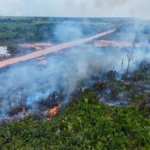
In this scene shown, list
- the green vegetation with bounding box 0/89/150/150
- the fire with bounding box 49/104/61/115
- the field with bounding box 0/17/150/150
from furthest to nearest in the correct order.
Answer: the fire with bounding box 49/104/61/115
the field with bounding box 0/17/150/150
the green vegetation with bounding box 0/89/150/150

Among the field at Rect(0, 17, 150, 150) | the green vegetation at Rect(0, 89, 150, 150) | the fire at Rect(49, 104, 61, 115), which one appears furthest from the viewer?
the fire at Rect(49, 104, 61, 115)

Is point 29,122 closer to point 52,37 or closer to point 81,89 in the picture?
point 81,89

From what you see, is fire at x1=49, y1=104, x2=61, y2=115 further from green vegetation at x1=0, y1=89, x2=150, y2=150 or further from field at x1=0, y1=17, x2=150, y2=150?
green vegetation at x1=0, y1=89, x2=150, y2=150

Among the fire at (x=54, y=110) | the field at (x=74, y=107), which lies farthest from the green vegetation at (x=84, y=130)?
the fire at (x=54, y=110)

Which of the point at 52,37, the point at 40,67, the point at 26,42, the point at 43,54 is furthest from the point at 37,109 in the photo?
the point at 52,37

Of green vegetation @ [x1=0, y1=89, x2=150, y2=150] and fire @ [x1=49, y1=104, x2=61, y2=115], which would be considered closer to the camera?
green vegetation @ [x1=0, y1=89, x2=150, y2=150]

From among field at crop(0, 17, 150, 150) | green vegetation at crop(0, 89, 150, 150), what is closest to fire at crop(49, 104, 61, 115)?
field at crop(0, 17, 150, 150)

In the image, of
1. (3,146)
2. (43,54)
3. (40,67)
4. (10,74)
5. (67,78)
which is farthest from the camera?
(43,54)

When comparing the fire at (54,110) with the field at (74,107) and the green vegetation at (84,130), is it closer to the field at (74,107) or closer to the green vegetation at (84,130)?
the field at (74,107)
